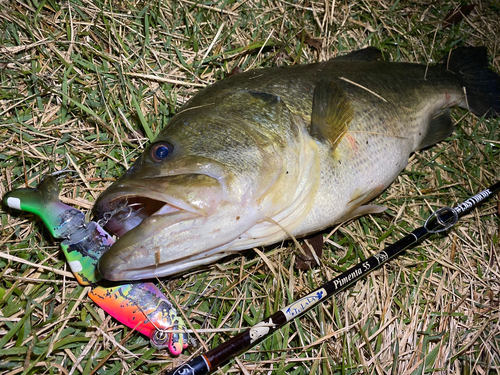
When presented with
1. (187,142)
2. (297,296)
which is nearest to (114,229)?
(187,142)

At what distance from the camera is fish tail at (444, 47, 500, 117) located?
10.7 ft

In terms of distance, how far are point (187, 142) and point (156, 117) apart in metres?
0.92

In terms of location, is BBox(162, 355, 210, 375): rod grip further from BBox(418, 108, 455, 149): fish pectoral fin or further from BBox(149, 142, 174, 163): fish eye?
BBox(418, 108, 455, 149): fish pectoral fin

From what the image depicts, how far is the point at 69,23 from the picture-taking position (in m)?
2.62

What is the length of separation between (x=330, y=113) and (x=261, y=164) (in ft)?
2.01

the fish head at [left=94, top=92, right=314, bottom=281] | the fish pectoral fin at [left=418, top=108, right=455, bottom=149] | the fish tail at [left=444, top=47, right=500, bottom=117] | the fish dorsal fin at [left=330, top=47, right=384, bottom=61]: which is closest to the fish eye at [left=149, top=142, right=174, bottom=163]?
the fish head at [left=94, top=92, right=314, bottom=281]

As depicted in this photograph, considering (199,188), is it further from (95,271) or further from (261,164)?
(95,271)

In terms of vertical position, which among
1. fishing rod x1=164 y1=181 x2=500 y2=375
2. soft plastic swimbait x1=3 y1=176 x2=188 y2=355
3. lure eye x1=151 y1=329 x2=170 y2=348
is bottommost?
fishing rod x1=164 y1=181 x2=500 y2=375

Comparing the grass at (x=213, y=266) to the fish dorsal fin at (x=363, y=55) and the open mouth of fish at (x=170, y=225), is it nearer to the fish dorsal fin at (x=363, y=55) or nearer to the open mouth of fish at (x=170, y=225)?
the fish dorsal fin at (x=363, y=55)

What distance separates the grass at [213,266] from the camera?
2064 millimetres

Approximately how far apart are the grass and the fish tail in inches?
10.7

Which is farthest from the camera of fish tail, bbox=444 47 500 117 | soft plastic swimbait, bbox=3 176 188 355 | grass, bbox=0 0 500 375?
fish tail, bbox=444 47 500 117

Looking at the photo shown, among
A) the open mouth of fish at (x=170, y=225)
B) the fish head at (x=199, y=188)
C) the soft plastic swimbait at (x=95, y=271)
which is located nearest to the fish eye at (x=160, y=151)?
the fish head at (x=199, y=188)

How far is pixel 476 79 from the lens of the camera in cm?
333
